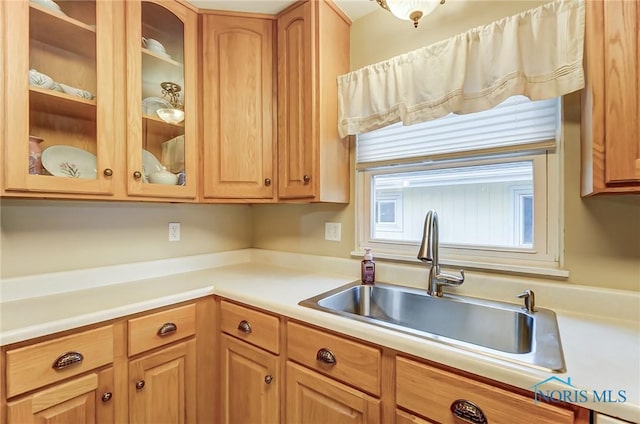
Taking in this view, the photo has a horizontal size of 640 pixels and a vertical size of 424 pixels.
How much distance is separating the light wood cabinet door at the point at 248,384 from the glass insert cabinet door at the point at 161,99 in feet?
2.68

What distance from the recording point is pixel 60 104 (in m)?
1.19

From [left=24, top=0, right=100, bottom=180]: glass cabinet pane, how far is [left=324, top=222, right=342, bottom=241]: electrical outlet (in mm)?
1155

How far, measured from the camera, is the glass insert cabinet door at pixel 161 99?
133cm

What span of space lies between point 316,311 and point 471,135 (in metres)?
1.04

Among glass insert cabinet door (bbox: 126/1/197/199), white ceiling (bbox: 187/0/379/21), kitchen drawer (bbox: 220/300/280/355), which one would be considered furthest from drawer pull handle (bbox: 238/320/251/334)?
white ceiling (bbox: 187/0/379/21)

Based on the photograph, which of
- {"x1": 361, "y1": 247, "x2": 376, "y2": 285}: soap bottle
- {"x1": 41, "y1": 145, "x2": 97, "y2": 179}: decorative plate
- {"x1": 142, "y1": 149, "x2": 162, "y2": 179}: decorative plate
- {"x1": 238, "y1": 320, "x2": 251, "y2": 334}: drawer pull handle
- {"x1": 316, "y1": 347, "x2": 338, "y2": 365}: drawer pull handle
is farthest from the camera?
{"x1": 361, "y1": 247, "x2": 376, "y2": 285}: soap bottle

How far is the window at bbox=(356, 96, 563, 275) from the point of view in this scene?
1208 millimetres

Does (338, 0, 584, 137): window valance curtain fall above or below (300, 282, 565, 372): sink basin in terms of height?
above

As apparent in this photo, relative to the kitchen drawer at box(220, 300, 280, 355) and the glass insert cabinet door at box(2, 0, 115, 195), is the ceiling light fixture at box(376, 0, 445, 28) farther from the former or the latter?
the kitchen drawer at box(220, 300, 280, 355)

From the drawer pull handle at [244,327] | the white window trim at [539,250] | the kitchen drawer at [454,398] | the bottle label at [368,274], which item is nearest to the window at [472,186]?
the white window trim at [539,250]

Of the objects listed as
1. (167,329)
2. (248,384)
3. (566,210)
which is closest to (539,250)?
(566,210)

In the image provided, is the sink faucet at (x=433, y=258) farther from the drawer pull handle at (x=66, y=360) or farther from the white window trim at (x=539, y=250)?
the drawer pull handle at (x=66, y=360)

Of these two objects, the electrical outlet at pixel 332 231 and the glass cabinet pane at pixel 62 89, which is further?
the electrical outlet at pixel 332 231

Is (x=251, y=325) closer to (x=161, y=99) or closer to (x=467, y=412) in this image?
(x=467, y=412)
